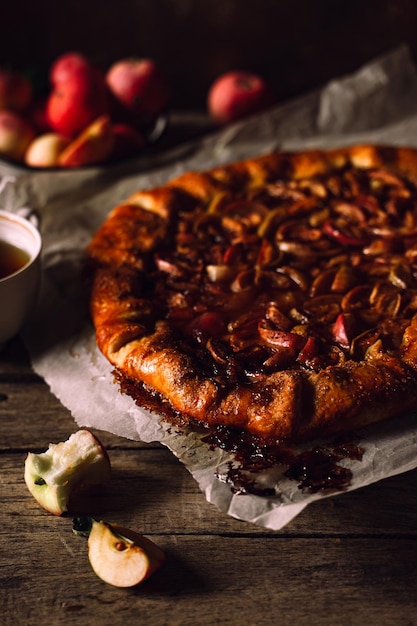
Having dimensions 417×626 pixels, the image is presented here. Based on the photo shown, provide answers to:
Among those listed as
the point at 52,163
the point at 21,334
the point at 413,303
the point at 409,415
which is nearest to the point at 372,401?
the point at 409,415

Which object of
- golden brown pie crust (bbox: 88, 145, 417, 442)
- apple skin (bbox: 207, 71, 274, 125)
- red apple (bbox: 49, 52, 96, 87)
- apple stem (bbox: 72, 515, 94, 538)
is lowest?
apple skin (bbox: 207, 71, 274, 125)

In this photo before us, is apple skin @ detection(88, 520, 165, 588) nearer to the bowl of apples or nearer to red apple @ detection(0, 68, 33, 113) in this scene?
the bowl of apples

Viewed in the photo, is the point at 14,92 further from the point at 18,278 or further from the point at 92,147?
the point at 18,278

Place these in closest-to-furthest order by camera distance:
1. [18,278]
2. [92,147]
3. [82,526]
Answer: [82,526]
[18,278]
[92,147]

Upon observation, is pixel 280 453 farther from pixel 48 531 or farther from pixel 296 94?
pixel 296 94

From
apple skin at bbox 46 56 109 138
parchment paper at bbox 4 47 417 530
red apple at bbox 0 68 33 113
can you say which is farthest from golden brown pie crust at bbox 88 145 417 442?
red apple at bbox 0 68 33 113

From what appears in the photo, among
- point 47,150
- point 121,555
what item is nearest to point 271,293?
point 121,555
